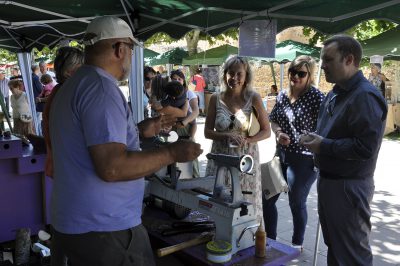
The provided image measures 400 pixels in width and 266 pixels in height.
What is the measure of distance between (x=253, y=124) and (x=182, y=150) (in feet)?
5.64

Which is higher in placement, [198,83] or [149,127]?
[198,83]

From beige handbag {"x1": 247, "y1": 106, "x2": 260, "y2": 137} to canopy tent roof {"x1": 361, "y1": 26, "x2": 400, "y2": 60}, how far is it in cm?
503

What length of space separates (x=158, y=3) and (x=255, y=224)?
2.90 meters

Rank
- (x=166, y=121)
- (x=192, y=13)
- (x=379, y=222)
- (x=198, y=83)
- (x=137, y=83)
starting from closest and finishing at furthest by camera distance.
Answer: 1. (x=166, y=121)
2. (x=192, y=13)
3. (x=379, y=222)
4. (x=137, y=83)
5. (x=198, y=83)

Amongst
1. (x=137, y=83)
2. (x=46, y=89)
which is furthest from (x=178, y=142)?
(x=46, y=89)

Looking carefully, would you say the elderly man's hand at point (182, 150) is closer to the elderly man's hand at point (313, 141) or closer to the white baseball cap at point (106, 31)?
the white baseball cap at point (106, 31)

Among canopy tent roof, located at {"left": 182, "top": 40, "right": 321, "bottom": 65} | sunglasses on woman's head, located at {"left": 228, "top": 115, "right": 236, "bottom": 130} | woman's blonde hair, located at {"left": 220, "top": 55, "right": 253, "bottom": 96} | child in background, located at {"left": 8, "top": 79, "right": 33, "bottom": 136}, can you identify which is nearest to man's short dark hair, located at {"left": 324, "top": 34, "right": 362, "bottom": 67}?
woman's blonde hair, located at {"left": 220, "top": 55, "right": 253, "bottom": 96}

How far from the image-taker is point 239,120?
3113mm

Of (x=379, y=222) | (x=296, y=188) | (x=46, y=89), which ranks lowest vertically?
(x=379, y=222)

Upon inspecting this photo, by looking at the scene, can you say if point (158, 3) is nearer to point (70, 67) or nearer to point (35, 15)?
point (70, 67)

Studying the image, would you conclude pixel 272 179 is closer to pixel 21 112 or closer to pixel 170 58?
pixel 21 112

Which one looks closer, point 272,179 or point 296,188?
point 296,188

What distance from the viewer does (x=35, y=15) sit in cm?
527

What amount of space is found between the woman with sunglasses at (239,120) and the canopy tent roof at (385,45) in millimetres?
5006
